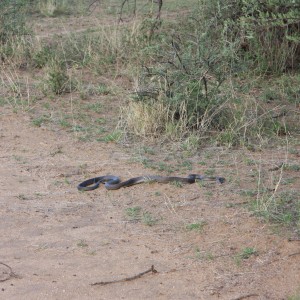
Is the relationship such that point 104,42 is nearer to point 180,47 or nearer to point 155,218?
point 180,47

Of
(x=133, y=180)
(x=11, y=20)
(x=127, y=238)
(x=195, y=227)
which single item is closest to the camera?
(x=127, y=238)

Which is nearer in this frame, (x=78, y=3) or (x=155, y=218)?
(x=155, y=218)

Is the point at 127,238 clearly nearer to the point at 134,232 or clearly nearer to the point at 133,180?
the point at 134,232

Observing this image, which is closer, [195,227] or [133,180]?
[195,227]

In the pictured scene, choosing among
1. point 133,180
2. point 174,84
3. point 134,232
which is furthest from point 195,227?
point 174,84

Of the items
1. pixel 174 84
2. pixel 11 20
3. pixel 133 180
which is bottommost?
pixel 133 180

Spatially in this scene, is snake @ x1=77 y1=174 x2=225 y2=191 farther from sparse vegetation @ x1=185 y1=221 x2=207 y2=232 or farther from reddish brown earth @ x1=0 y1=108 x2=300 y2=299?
sparse vegetation @ x1=185 y1=221 x2=207 y2=232

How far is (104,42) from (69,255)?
645 cm

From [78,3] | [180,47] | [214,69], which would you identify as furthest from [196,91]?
[78,3]

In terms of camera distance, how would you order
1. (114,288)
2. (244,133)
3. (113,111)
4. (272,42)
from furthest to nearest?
(272,42)
(113,111)
(244,133)
(114,288)

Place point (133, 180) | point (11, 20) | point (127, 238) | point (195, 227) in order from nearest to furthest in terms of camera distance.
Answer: point (127, 238), point (195, 227), point (133, 180), point (11, 20)

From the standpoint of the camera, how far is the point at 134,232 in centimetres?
582

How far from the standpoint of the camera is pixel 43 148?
805cm

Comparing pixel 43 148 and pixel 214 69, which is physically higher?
pixel 214 69
